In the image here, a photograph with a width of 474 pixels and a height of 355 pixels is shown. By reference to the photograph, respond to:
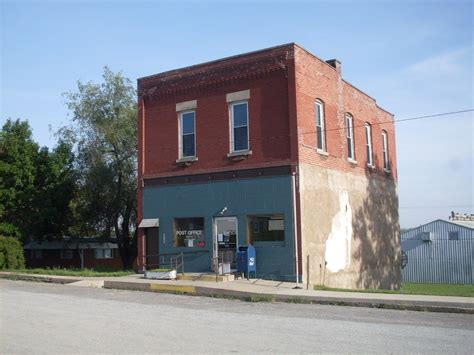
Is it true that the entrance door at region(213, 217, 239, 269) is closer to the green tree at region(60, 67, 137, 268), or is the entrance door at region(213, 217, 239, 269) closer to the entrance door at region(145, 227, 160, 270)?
the entrance door at region(145, 227, 160, 270)

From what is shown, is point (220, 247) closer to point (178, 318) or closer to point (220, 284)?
point (220, 284)

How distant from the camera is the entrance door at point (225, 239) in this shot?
67.3ft

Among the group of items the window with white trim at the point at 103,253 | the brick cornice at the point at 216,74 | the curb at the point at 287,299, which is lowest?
the curb at the point at 287,299

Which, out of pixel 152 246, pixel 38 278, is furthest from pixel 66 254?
pixel 152 246

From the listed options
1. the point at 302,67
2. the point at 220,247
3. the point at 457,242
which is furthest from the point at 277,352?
the point at 457,242

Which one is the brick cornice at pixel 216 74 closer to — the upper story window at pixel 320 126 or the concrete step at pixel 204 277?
the upper story window at pixel 320 126

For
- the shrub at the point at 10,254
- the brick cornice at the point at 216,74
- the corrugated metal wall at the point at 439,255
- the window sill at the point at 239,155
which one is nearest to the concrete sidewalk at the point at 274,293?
Answer: the window sill at the point at 239,155

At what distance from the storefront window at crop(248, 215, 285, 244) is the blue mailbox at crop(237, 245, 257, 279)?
2.16 ft

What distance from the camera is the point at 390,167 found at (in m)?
28.7

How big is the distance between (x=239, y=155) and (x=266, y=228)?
9.82 feet

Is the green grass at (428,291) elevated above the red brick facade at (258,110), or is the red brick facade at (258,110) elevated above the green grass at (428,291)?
the red brick facade at (258,110)

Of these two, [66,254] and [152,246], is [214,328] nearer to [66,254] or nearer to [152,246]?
[152,246]

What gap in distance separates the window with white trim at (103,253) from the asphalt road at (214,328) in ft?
81.5

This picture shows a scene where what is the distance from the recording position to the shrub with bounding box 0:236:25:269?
2685cm
